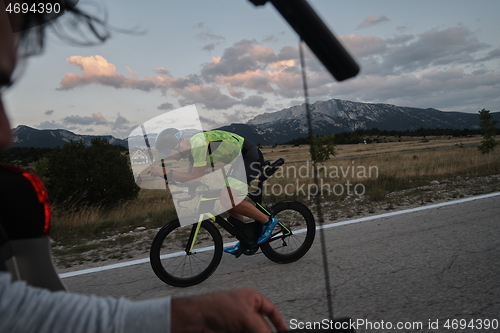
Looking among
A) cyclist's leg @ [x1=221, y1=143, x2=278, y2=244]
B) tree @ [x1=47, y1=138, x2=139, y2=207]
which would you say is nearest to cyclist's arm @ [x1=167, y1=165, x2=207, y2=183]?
Result: cyclist's leg @ [x1=221, y1=143, x2=278, y2=244]

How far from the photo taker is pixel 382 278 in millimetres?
3523

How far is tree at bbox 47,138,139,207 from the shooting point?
10.2 metres

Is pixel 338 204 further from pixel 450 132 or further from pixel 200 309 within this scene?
pixel 450 132

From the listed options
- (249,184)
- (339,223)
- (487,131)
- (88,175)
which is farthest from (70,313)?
(487,131)

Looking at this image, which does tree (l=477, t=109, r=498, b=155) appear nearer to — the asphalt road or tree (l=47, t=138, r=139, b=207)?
the asphalt road

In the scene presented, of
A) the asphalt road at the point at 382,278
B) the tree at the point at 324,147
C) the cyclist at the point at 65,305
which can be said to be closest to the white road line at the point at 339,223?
the asphalt road at the point at 382,278

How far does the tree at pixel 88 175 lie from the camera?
404 inches

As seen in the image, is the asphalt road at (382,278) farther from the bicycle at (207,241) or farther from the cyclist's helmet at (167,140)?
the cyclist's helmet at (167,140)

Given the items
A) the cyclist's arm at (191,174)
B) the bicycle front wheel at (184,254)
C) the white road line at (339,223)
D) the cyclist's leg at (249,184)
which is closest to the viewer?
the cyclist's arm at (191,174)

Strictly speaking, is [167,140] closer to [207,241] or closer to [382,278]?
[207,241]

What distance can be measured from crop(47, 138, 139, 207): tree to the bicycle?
695 centimetres

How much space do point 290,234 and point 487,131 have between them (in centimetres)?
2878

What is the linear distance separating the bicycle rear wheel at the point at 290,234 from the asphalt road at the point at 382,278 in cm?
16

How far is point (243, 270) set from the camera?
4180mm
